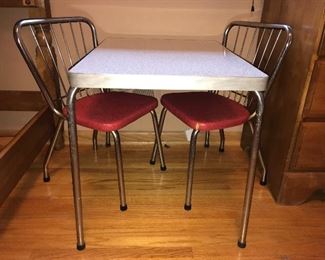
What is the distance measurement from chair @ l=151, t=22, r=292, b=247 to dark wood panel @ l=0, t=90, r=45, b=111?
0.71 meters

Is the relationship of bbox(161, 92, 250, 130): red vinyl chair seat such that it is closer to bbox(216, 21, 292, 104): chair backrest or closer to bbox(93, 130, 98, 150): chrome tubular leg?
bbox(216, 21, 292, 104): chair backrest

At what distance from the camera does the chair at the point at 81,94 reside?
1083mm

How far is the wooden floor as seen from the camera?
1098mm

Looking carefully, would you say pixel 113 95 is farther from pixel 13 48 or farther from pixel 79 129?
pixel 13 48

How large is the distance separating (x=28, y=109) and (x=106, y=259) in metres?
1.04

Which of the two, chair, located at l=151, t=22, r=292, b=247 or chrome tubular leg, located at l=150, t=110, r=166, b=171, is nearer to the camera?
chair, located at l=151, t=22, r=292, b=247

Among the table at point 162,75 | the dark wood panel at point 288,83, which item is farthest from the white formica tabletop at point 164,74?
the dark wood panel at point 288,83

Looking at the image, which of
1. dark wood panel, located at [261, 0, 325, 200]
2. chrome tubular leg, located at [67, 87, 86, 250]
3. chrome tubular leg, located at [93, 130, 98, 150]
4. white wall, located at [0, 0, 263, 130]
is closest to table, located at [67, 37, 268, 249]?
chrome tubular leg, located at [67, 87, 86, 250]

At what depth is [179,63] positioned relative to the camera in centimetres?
93

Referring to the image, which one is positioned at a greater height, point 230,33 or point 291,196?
point 230,33

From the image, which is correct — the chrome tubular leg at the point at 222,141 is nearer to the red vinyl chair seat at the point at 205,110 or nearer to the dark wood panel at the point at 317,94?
the red vinyl chair seat at the point at 205,110

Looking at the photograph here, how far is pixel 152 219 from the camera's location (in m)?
1.25

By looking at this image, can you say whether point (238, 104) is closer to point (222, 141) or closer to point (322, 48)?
point (322, 48)

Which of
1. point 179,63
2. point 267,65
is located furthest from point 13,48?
point 267,65
